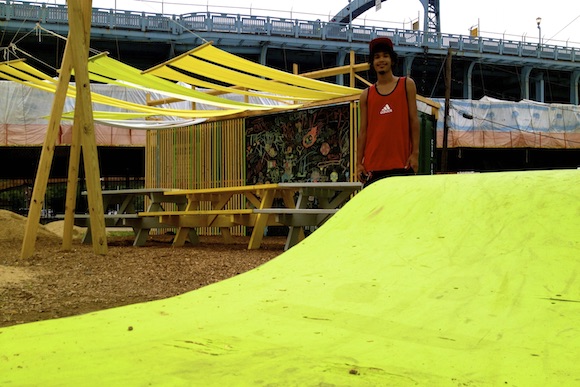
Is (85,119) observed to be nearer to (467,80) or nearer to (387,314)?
(387,314)

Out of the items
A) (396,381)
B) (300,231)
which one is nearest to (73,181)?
Result: (300,231)

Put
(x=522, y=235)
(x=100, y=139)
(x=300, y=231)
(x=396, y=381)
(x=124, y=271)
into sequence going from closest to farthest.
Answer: (x=396, y=381)
(x=522, y=235)
(x=124, y=271)
(x=300, y=231)
(x=100, y=139)

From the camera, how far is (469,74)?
114ft

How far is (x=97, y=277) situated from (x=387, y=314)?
336cm

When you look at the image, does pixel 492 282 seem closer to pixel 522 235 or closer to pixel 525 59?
pixel 522 235

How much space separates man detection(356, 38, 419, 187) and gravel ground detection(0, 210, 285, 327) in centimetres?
171

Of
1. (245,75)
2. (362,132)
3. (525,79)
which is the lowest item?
(362,132)

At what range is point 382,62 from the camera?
3.56 meters

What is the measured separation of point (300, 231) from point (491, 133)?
19.5 m

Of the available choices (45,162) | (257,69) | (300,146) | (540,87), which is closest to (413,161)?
(45,162)

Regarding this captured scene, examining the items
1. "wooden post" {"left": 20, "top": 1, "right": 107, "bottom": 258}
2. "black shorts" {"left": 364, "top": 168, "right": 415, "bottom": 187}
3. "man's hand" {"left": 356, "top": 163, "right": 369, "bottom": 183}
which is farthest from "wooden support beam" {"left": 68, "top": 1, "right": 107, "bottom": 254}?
"black shorts" {"left": 364, "top": 168, "right": 415, "bottom": 187}

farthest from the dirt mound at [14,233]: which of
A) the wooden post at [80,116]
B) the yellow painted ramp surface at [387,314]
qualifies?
the yellow painted ramp surface at [387,314]

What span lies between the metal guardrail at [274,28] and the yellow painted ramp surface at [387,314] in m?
25.0

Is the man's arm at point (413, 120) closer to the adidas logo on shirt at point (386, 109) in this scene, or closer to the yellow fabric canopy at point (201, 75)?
the adidas logo on shirt at point (386, 109)
